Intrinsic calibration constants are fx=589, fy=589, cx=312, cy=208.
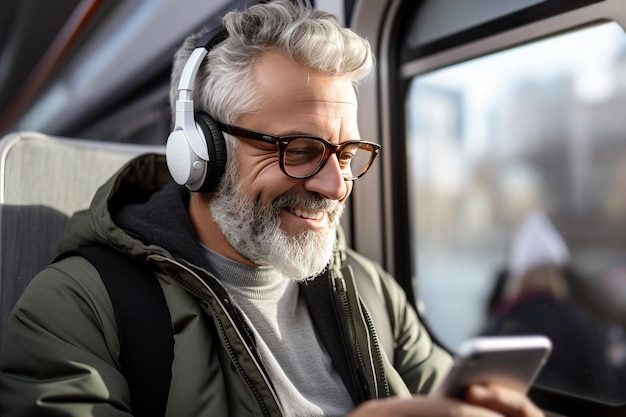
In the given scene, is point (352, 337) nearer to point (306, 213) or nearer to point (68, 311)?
point (306, 213)

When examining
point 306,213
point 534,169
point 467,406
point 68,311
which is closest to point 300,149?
point 306,213

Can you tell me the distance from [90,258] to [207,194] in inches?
12.3

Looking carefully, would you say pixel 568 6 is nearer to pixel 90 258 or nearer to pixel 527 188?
pixel 90 258

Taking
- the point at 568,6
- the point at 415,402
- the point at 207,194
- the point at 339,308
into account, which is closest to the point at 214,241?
the point at 207,194

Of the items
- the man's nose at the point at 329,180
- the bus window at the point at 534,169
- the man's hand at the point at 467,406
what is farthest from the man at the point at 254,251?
the bus window at the point at 534,169

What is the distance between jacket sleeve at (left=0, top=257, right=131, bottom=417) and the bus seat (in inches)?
10.8

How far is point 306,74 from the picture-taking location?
49.3 inches

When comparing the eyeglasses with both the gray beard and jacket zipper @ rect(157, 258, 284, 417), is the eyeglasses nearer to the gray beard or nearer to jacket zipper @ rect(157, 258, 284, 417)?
the gray beard

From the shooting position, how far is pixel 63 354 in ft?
3.24

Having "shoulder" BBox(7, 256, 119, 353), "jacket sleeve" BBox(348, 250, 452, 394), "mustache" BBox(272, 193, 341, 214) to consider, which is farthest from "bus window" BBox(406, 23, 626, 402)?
"shoulder" BBox(7, 256, 119, 353)

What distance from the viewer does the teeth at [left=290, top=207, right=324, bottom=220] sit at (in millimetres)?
1315

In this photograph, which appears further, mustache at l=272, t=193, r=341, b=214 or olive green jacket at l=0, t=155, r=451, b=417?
mustache at l=272, t=193, r=341, b=214

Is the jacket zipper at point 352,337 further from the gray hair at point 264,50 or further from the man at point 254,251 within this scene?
the gray hair at point 264,50

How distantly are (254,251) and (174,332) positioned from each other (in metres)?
0.26
